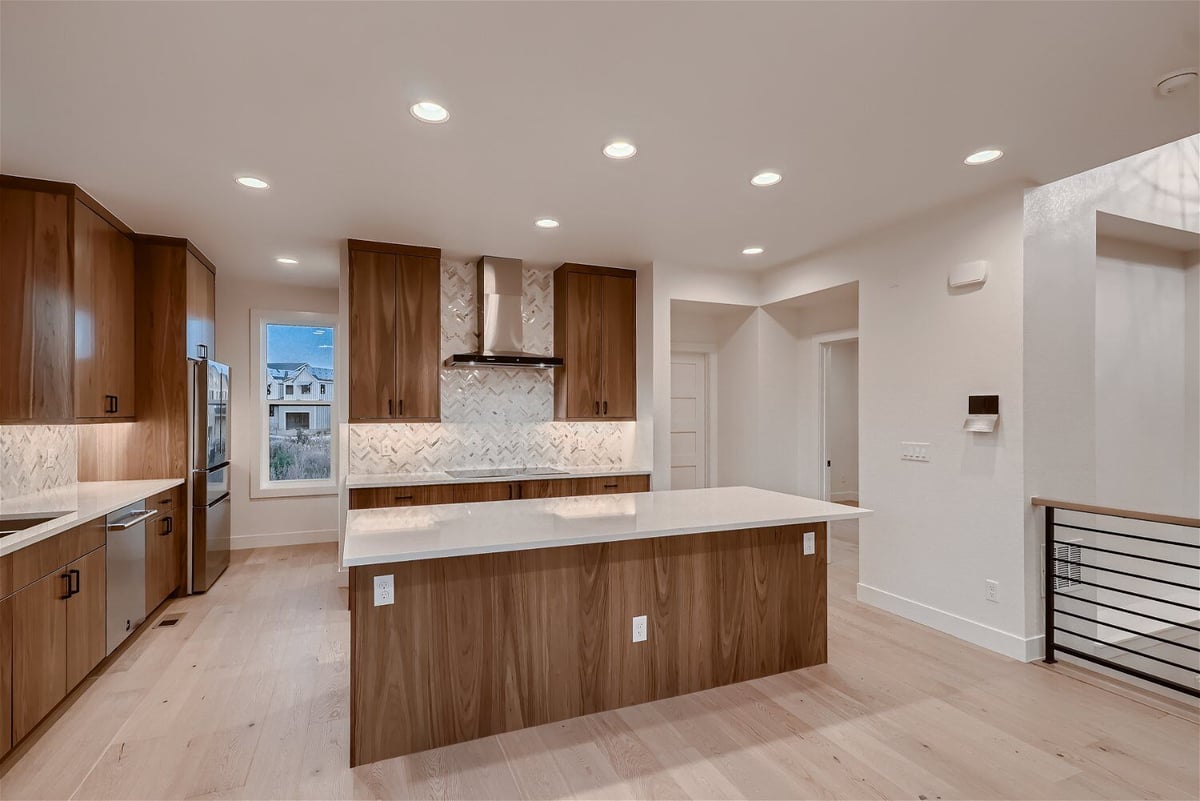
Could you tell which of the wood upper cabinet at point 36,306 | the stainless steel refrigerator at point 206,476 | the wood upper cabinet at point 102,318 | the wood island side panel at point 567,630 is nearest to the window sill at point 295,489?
the stainless steel refrigerator at point 206,476

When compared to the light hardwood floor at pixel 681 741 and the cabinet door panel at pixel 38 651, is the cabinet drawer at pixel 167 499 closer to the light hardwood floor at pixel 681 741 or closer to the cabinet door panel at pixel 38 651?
the light hardwood floor at pixel 681 741

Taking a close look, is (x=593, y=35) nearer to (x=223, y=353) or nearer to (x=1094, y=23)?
(x=1094, y=23)

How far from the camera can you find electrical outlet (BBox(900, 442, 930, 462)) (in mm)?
3705

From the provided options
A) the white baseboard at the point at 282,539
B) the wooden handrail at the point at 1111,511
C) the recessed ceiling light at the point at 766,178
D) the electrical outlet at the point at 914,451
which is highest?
the recessed ceiling light at the point at 766,178

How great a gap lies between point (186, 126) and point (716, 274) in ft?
12.6

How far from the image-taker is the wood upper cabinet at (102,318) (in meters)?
3.31

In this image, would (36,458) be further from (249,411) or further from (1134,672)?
(1134,672)

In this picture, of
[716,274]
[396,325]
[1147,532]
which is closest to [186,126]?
[396,325]

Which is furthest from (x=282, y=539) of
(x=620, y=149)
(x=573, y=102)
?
(x=573, y=102)

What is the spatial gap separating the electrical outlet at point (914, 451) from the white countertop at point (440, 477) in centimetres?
194

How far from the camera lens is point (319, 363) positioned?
6.03 meters

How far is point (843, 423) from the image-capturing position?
28.9 ft

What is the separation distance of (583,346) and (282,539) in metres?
3.55

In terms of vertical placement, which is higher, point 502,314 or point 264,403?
point 502,314
